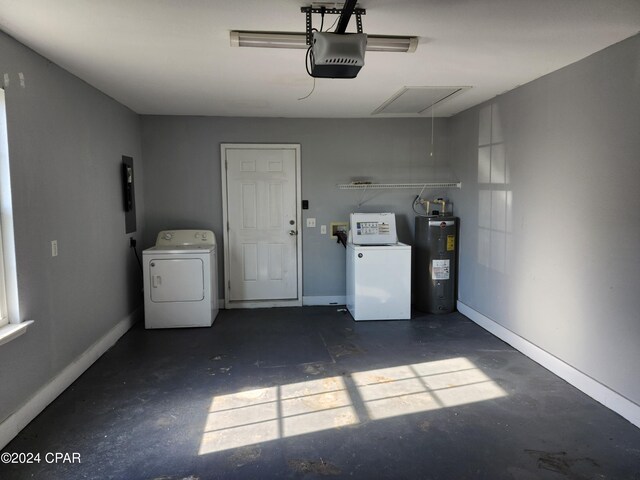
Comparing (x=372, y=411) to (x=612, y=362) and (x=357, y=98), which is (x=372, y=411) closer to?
(x=612, y=362)

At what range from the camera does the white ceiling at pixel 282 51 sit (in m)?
2.20

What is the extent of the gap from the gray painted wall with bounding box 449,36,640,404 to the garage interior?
0.02 m

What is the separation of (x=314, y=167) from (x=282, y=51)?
2510 mm

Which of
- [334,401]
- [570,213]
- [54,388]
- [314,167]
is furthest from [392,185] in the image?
[54,388]

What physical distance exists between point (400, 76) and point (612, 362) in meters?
2.56

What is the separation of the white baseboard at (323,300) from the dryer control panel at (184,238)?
1376mm

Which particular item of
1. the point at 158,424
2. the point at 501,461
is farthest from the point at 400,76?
the point at 158,424

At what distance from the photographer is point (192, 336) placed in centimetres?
430

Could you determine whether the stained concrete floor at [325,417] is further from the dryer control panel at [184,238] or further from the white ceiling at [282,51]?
the white ceiling at [282,51]

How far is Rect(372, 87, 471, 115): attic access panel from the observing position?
12.9 ft

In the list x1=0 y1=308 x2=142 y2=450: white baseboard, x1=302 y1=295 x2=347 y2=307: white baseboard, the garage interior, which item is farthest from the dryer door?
x1=302 y1=295 x2=347 y2=307: white baseboard

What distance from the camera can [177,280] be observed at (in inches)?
176

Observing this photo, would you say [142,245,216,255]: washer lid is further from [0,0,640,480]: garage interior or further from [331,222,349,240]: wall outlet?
[331,222,349,240]: wall outlet

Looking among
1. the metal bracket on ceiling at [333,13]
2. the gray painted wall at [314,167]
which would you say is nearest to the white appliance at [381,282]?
the gray painted wall at [314,167]
